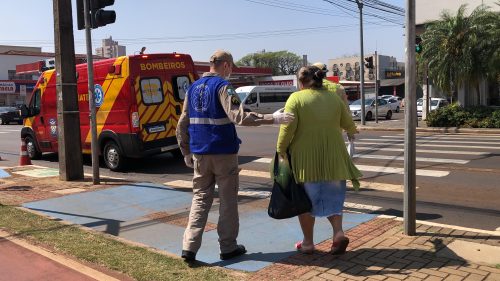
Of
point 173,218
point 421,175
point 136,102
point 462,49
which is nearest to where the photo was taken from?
point 173,218

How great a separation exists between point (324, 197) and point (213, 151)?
1090 millimetres

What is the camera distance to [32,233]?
589cm

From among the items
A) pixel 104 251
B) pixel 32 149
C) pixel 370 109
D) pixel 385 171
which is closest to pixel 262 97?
pixel 370 109

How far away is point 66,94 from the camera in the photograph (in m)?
9.55

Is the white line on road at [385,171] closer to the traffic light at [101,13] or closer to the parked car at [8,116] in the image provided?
the traffic light at [101,13]

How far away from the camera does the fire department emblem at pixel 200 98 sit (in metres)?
4.61

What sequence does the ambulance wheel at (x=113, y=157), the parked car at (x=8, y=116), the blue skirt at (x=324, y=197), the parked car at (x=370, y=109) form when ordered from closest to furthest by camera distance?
the blue skirt at (x=324, y=197)
the ambulance wheel at (x=113, y=157)
the parked car at (x=370, y=109)
the parked car at (x=8, y=116)

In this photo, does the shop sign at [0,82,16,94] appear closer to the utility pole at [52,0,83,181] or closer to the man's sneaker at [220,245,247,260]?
the utility pole at [52,0,83,181]

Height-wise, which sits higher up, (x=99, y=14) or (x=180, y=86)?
(x=99, y=14)

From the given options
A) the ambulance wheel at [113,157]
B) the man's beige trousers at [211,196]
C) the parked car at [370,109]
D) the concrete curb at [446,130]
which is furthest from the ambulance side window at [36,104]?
the parked car at [370,109]

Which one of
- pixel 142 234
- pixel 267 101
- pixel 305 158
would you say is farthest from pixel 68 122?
pixel 267 101

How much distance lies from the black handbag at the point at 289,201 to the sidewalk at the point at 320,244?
47 cm

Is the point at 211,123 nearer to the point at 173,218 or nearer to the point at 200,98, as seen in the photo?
the point at 200,98

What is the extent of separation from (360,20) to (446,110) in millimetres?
6620
